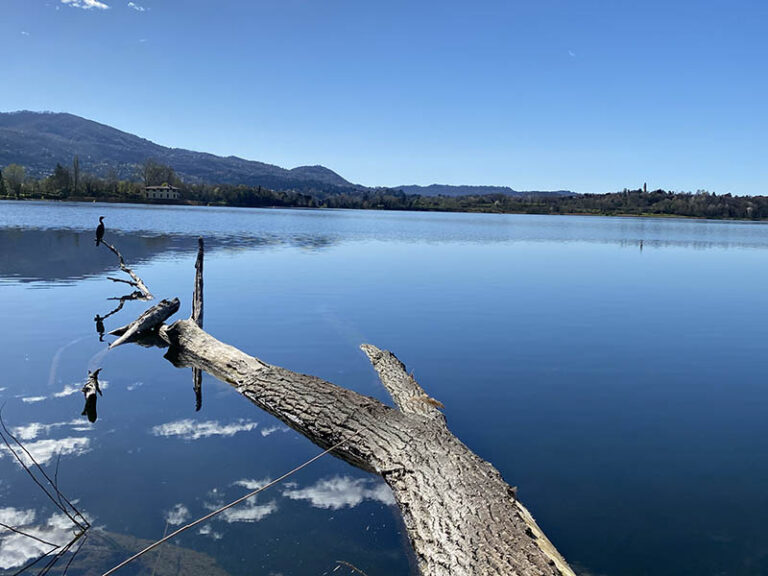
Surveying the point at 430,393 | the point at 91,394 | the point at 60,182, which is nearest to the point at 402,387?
the point at 430,393

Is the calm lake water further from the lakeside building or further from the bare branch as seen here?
the lakeside building

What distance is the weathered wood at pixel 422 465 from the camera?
434 centimetres

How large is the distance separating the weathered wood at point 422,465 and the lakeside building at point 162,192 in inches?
6347

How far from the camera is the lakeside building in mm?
154000

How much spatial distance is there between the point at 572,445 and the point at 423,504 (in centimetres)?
340

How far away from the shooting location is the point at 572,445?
7629 mm

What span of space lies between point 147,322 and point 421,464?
10.0 m

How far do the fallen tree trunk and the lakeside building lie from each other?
161 metres

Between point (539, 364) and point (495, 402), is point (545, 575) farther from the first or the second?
point (539, 364)

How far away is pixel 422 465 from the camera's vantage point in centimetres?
592

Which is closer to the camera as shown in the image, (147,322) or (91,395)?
(91,395)

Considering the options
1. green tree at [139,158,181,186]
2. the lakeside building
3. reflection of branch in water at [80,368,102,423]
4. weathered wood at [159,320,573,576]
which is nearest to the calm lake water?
reflection of branch in water at [80,368,102,423]

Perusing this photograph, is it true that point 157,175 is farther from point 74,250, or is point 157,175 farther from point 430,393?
point 430,393

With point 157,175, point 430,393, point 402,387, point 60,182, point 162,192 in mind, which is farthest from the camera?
point 157,175
